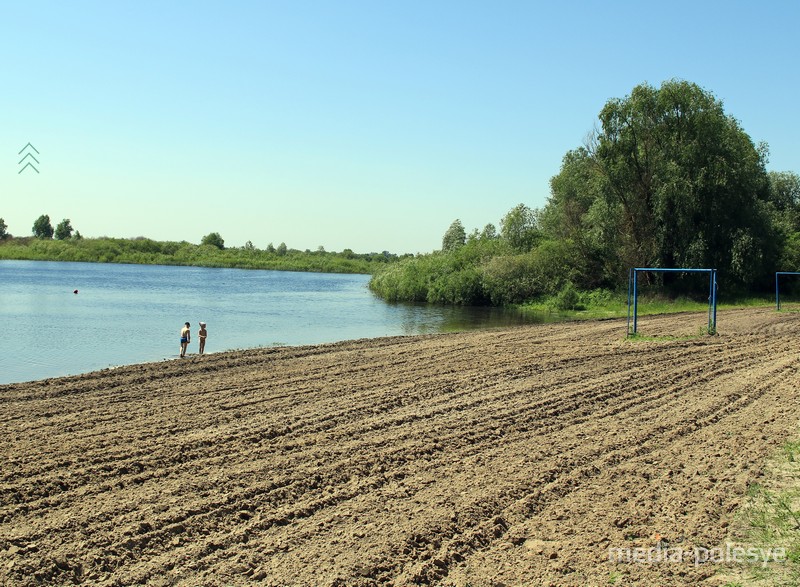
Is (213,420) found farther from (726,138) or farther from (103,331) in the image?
(726,138)

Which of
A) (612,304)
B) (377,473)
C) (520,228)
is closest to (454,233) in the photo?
(520,228)

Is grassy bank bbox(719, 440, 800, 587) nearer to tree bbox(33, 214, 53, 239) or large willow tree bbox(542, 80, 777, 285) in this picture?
large willow tree bbox(542, 80, 777, 285)

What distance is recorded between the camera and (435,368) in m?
16.3

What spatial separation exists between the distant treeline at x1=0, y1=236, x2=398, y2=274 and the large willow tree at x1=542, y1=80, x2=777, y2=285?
81604mm

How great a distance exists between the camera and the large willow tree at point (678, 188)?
4231 cm

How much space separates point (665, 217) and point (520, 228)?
47.7 feet

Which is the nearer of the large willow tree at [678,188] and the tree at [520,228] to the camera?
the large willow tree at [678,188]

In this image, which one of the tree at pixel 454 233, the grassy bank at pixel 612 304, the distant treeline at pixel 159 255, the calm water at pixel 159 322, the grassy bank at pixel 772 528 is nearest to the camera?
the grassy bank at pixel 772 528

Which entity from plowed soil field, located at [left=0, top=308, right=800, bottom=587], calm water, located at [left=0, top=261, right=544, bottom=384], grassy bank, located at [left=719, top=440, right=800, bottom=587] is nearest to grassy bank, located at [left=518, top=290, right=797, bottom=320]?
calm water, located at [left=0, top=261, right=544, bottom=384]

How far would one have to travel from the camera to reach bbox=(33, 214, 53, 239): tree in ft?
468

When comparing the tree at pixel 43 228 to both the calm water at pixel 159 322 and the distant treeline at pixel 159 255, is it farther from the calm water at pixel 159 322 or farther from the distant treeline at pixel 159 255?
the calm water at pixel 159 322

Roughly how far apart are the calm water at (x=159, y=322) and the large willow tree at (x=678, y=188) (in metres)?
9.48

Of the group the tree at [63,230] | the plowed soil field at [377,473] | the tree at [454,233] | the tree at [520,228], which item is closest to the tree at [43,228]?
the tree at [63,230]

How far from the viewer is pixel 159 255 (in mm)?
135625
